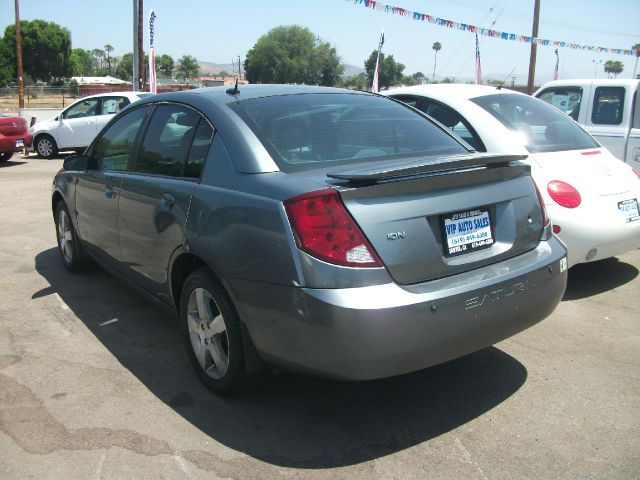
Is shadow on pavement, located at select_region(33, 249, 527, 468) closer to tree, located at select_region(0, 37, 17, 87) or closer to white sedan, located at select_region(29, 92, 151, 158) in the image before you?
white sedan, located at select_region(29, 92, 151, 158)

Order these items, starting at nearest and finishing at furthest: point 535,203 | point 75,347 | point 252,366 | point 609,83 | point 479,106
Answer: point 252,366 → point 535,203 → point 75,347 → point 479,106 → point 609,83

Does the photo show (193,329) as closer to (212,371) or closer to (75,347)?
(212,371)

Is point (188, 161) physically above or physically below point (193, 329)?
above

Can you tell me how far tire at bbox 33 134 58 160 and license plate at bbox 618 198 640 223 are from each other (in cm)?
1504

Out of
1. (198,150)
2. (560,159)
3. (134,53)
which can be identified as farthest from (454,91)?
(134,53)

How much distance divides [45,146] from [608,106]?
46.1ft

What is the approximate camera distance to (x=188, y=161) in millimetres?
3498

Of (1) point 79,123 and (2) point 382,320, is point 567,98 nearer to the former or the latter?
(2) point 382,320

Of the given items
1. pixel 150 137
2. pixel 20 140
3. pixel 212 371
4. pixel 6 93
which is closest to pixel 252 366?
pixel 212 371

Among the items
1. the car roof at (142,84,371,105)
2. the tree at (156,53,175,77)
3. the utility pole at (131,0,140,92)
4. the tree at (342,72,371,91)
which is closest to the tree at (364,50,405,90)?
the tree at (342,72,371,91)

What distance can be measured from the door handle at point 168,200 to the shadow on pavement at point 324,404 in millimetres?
1014

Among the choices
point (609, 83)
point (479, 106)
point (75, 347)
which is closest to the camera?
point (75, 347)

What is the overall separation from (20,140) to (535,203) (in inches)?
560

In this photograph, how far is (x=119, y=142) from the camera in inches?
176
